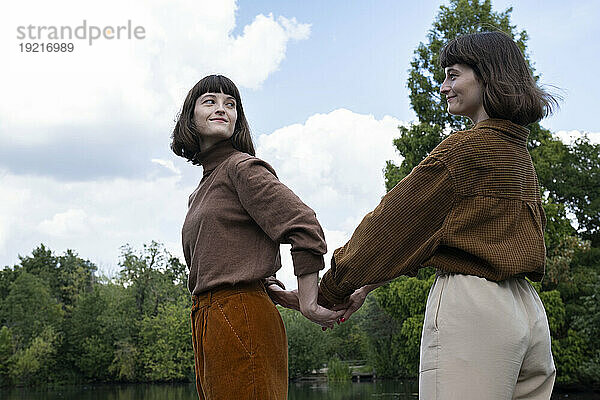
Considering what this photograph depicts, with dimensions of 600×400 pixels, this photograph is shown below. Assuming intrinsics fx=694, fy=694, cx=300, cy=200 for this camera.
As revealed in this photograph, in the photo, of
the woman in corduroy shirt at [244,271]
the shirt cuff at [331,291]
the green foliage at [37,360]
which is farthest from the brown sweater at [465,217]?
the green foliage at [37,360]

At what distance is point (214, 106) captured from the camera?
2793 mm

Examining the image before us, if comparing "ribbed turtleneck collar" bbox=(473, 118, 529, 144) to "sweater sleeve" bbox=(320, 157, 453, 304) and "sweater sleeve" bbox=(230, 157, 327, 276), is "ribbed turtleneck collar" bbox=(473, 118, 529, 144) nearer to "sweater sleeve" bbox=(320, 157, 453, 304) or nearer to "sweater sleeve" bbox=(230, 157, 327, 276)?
"sweater sleeve" bbox=(320, 157, 453, 304)

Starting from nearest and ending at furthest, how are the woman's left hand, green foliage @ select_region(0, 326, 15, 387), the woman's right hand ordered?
the woman's right hand < the woman's left hand < green foliage @ select_region(0, 326, 15, 387)

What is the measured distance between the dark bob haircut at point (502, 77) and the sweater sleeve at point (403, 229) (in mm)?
290

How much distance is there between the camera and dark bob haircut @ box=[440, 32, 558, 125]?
2130 millimetres

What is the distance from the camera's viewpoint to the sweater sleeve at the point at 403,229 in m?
2.05

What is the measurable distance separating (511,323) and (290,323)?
30.8 metres

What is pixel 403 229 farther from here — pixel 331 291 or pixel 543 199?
pixel 543 199

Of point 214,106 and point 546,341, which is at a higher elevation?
point 214,106

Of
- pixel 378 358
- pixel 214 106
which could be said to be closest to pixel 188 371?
pixel 378 358

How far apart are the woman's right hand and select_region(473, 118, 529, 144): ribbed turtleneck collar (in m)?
0.78

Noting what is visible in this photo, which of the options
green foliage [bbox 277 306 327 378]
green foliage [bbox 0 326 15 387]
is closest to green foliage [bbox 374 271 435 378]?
green foliage [bbox 277 306 327 378]

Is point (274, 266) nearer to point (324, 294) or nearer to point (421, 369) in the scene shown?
point (324, 294)

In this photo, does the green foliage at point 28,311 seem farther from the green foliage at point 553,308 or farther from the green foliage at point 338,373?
the green foliage at point 553,308
